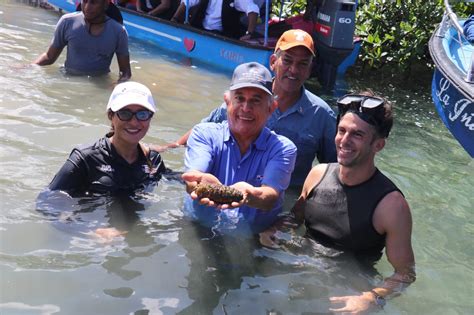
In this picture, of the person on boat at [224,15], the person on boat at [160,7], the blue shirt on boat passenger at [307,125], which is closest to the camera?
the blue shirt on boat passenger at [307,125]

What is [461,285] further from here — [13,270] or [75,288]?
[13,270]

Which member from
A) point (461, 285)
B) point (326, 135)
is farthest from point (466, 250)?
point (326, 135)

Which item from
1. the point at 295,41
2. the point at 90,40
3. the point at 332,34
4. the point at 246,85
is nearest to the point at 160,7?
the point at 332,34

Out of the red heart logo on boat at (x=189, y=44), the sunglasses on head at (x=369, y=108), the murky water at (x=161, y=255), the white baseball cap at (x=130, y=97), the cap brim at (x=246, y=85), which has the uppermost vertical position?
the cap brim at (x=246, y=85)

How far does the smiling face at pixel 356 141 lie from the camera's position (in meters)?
3.84

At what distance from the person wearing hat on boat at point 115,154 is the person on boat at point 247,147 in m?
0.41

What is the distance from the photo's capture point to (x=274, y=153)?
3977 mm

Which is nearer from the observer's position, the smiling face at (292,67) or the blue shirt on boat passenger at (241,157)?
the blue shirt on boat passenger at (241,157)

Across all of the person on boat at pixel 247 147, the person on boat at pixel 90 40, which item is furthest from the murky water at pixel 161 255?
the person on boat at pixel 90 40

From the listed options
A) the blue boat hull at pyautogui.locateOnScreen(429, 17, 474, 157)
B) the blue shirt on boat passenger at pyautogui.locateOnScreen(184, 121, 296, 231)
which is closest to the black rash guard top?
the blue shirt on boat passenger at pyautogui.locateOnScreen(184, 121, 296, 231)

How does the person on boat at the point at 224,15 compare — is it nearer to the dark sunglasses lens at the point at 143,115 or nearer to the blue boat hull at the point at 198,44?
the blue boat hull at the point at 198,44

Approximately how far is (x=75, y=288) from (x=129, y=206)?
3.28ft

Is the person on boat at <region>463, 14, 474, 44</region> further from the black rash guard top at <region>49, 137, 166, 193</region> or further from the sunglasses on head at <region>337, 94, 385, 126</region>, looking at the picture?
the black rash guard top at <region>49, 137, 166, 193</region>

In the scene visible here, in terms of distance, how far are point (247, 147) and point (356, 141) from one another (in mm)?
716
